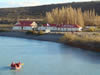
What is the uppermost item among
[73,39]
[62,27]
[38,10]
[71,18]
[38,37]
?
[38,10]

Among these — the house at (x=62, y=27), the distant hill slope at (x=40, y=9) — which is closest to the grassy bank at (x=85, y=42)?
the house at (x=62, y=27)

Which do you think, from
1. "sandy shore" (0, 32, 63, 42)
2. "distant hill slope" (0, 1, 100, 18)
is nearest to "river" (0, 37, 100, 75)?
"sandy shore" (0, 32, 63, 42)

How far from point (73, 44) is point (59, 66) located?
11.6 m

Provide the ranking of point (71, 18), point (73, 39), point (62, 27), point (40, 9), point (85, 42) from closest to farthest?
point (85, 42), point (73, 39), point (62, 27), point (71, 18), point (40, 9)

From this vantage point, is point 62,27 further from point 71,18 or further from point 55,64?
point 55,64

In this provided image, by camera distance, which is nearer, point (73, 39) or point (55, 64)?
point (55, 64)

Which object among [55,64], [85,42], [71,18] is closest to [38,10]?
[71,18]

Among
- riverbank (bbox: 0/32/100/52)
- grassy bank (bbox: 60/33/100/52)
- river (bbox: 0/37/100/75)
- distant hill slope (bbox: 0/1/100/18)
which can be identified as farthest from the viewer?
distant hill slope (bbox: 0/1/100/18)

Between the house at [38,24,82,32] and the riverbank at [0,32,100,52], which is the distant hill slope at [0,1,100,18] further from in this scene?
the riverbank at [0,32,100,52]

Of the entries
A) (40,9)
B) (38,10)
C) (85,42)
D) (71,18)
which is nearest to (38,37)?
(71,18)

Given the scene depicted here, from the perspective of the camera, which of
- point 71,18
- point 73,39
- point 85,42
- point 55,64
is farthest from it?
point 71,18

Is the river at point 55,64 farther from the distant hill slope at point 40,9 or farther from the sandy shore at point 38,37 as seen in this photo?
the distant hill slope at point 40,9

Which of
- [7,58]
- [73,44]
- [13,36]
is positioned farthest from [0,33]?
[7,58]

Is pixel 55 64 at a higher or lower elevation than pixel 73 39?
lower
